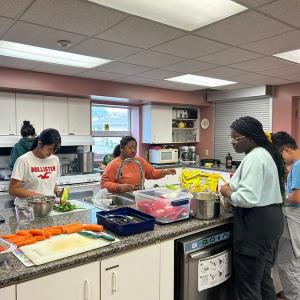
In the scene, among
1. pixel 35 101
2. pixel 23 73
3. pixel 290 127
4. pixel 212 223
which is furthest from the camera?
pixel 290 127

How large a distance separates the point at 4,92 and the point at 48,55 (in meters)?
1.18

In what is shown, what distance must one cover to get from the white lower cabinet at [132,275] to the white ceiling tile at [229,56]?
2.26 m

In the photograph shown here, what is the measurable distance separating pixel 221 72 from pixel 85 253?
334 centimetres

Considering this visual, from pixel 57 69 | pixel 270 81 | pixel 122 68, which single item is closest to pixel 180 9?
pixel 122 68

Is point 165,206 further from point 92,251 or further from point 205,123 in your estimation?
point 205,123

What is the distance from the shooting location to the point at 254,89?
206 inches

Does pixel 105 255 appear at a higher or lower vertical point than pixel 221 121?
lower

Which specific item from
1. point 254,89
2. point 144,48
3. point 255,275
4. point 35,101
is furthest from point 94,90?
point 255,275

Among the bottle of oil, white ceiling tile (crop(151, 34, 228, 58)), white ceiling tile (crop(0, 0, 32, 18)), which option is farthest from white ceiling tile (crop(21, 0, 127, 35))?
the bottle of oil

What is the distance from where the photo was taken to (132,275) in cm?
166

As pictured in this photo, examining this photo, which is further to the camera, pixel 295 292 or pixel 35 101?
pixel 35 101

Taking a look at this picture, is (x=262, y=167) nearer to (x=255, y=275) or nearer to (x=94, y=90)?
(x=255, y=275)

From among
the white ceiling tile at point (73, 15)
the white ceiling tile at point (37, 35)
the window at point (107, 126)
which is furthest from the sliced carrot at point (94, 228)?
the window at point (107, 126)

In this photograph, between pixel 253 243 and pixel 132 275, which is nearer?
pixel 132 275
